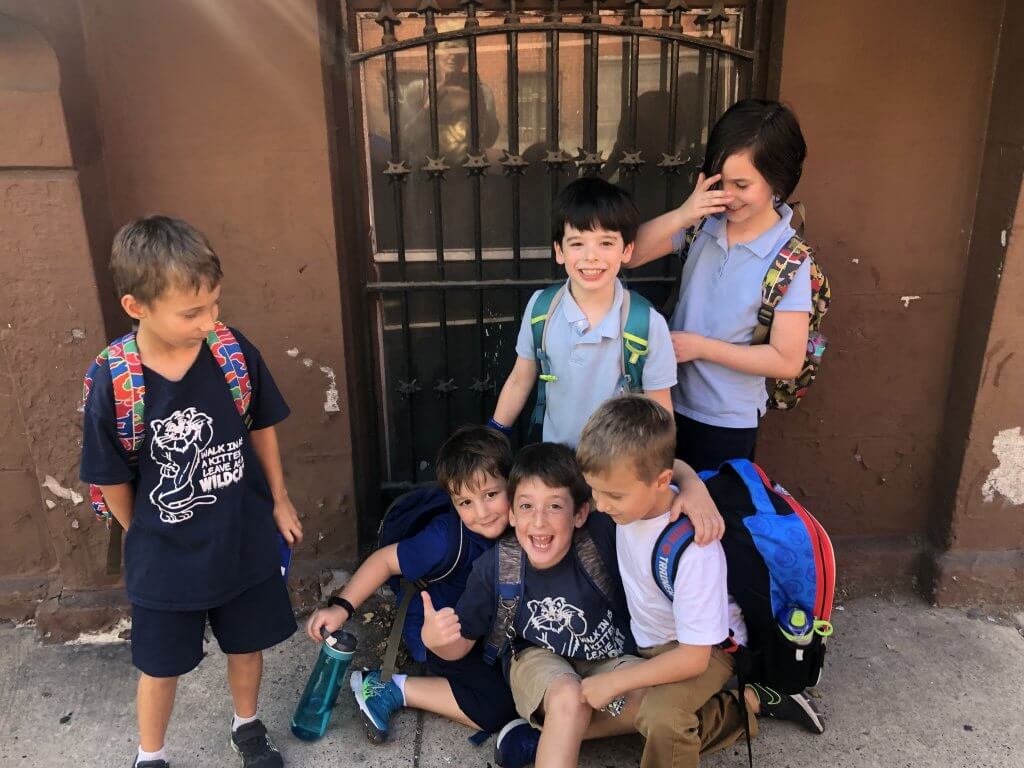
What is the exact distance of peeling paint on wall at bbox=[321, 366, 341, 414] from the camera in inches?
113

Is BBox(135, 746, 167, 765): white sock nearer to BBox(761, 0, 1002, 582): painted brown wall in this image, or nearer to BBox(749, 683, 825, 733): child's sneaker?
BBox(749, 683, 825, 733): child's sneaker

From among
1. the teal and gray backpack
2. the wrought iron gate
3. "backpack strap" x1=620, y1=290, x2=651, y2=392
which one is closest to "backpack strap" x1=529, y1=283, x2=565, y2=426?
the teal and gray backpack

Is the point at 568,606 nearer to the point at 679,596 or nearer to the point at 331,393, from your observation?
the point at 679,596

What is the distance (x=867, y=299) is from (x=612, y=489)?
1.44m

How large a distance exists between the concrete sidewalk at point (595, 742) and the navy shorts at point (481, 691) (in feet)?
0.27

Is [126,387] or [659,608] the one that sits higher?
[126,387]

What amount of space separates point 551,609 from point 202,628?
951 mm

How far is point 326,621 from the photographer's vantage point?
8.11 feet

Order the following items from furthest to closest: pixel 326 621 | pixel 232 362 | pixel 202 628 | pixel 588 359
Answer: pixel 326 621
pixel 588 359
pixel 202 628
pixel 232 362

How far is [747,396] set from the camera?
2.48 m

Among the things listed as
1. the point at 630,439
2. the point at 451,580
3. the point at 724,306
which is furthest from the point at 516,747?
the point at 724,306

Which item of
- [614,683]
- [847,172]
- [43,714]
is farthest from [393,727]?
[847,172]

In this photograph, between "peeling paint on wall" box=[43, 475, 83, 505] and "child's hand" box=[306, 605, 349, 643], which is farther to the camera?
"peeling paint on wall" box=[43, 475, 83, 505]

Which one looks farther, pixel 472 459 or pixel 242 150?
pixel 242 150
